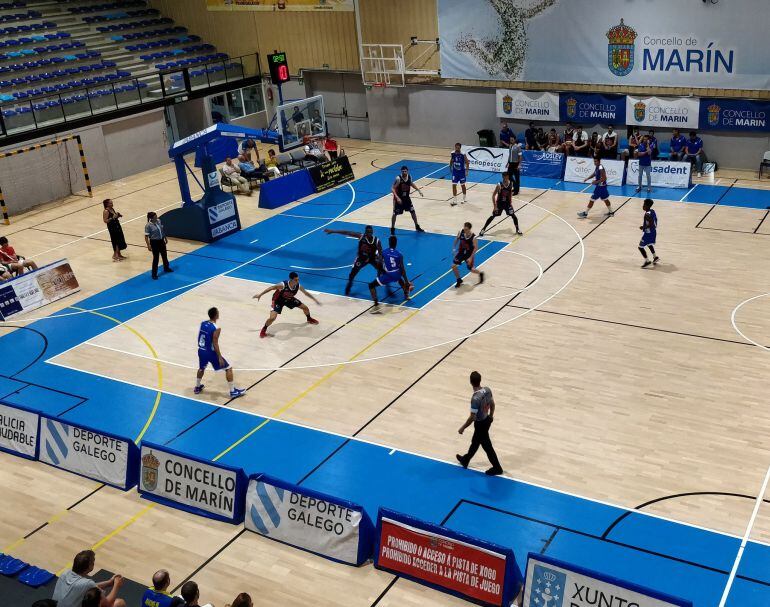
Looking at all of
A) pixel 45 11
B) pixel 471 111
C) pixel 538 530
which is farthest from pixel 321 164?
pixel 538 530

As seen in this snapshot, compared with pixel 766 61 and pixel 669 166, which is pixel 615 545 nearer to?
pixel 669 166

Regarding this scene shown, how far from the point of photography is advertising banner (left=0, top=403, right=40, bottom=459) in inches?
568

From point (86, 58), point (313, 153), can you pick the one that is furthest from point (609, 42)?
point (86, 58)

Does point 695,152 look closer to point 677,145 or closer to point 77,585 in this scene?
point 677,145

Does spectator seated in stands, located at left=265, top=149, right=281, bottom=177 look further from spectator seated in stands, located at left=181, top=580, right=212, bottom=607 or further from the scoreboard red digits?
spectator seated in stands, located at left=181, top=580, right=212, bottom=607

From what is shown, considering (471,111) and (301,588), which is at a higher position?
(471,111)

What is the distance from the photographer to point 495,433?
14.4m

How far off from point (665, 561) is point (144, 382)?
10636 millimetres

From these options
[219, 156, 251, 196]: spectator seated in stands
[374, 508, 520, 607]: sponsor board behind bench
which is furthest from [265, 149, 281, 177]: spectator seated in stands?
[374, 508, 520, 607]: sponsor board behind bench

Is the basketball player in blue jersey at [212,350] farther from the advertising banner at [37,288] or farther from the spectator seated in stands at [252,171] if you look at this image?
the spectator seated in stands at [252,171]

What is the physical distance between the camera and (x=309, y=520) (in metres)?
11.7

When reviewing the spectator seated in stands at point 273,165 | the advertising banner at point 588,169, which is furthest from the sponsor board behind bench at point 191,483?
the advertising banner at point 588,169

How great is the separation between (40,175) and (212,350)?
18081 millimetres

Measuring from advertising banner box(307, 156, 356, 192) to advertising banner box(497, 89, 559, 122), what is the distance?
658 cm
